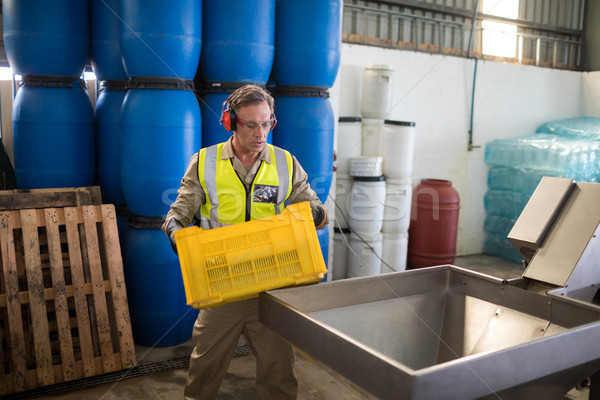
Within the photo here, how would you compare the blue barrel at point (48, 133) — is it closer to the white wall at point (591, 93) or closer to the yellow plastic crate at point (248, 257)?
the yellow plastic crate at point (248, 257)

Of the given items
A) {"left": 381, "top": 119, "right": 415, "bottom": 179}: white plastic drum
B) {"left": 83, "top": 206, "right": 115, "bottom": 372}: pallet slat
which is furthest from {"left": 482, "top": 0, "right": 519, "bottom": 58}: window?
{"left": 83, "top": 206, "right": 115, "bottom": 372}: pallet slat

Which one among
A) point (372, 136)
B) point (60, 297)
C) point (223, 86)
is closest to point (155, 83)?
point (223, 86)

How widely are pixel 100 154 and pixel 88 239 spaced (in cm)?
84

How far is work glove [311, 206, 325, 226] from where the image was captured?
202 cm

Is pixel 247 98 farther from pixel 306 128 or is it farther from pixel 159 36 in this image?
pixel 306 128

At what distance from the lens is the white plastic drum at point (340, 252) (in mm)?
4926

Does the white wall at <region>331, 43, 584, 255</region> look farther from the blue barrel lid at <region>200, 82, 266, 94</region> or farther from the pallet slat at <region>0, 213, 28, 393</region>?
the pallet slat at <region>0, 213, 28, 393</region>

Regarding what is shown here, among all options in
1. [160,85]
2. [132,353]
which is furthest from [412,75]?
[132,353]

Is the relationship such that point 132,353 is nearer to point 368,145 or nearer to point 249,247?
point 249,247

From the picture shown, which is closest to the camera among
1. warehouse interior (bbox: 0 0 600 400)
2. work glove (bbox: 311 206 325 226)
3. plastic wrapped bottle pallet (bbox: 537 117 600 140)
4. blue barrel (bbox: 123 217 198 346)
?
warehouse interior (bbox: 0 0 600 400)

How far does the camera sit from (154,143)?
10.7 ft

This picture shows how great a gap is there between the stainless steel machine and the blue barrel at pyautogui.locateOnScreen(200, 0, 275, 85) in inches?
83.2

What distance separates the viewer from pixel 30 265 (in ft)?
9.83

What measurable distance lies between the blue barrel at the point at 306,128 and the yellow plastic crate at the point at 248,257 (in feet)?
6.94
